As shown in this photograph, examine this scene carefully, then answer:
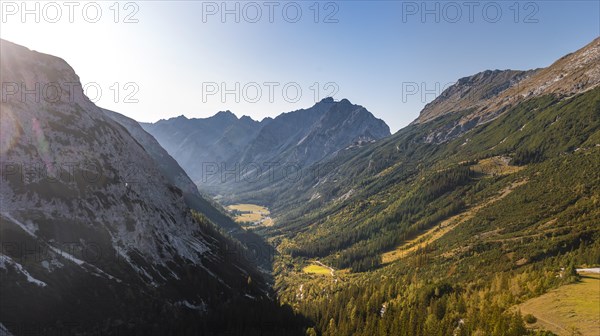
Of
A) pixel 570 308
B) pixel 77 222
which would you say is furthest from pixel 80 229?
pixel 570 308

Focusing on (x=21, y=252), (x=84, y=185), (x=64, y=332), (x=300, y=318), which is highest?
(x=84, y=185)

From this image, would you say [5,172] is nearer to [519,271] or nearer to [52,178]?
[52,178]

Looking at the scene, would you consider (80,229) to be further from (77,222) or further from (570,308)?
(570,308)

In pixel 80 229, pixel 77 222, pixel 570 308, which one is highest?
pixel 77 222

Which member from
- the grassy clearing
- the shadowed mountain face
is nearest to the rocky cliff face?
the shadowed mountain face

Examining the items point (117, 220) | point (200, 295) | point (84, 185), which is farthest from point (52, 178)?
point (200, 295)

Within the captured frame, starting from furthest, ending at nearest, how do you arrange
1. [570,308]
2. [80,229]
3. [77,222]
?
[77,222] < [80,229] < [570,308]
